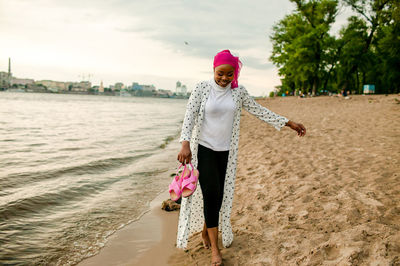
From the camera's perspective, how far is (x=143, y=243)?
379 centimetres

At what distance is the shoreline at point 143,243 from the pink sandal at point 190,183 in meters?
1.10

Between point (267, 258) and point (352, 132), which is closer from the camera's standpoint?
point (267, 258)

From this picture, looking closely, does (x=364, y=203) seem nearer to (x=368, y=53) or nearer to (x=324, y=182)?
(x=324, y=182)

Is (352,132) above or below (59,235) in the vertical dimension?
above

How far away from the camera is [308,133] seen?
9.66 metres

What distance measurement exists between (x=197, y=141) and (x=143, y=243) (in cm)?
189

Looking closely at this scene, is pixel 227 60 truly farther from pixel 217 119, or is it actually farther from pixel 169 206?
pixel 169 206

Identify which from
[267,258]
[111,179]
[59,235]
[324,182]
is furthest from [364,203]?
[111,179]

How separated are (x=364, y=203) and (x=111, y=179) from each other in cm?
569

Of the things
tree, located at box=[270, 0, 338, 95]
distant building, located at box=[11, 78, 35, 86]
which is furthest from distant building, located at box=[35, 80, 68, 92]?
tree, located at box=[270, 0, 338, 95]

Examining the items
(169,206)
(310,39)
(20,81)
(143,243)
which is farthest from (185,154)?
(20,81)

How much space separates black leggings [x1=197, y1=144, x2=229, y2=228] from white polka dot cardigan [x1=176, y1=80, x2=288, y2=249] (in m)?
0.07

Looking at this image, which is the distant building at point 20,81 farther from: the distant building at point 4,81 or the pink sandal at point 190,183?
the pink sandal at point 190,183

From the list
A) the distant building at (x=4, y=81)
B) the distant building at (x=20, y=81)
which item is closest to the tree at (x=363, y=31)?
the distant building at (x=4, y=81)
